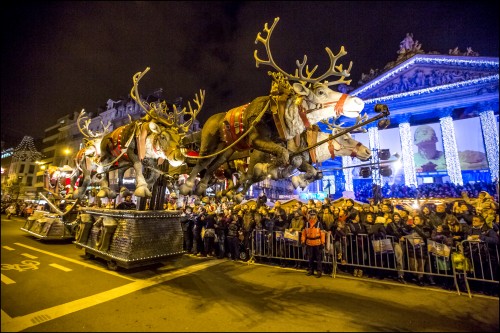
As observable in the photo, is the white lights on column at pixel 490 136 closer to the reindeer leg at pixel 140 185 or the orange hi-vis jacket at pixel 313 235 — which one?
the orange hi-vis jacket at pixel 313 235

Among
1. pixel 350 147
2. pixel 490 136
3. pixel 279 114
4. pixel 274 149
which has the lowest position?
pixel 274 149

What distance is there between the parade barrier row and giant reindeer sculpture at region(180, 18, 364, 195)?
15.8 ft

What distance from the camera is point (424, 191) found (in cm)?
1917

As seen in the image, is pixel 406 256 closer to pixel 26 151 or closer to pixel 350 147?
pixel 350 147

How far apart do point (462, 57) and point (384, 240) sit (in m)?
26.4

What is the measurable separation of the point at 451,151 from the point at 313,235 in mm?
23545

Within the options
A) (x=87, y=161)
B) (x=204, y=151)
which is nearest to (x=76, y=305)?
(x=204, y=151)

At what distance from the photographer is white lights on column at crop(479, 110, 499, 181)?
20.9m

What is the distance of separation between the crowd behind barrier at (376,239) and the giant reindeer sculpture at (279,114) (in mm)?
1279

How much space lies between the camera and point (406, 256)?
6977 millimetres

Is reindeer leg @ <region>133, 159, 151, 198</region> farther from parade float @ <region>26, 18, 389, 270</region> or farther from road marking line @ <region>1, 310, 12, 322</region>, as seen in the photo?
road marking line @ <region>1, 310, 12, 322</region>

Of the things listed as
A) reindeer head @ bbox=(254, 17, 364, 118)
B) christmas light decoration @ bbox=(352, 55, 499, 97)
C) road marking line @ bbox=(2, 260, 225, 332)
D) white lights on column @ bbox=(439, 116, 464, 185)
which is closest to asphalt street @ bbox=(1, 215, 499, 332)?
road marking line @ bbox=(2, 260, 225, 332)

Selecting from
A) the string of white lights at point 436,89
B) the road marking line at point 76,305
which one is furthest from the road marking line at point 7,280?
the string of white lights at point 436,89

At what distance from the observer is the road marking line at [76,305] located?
3.81 meters
